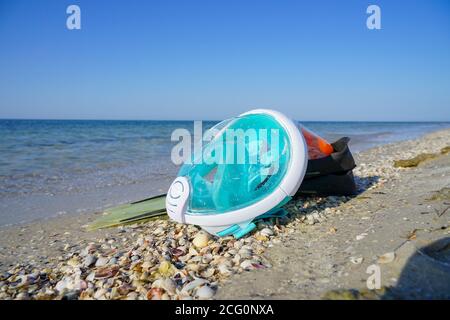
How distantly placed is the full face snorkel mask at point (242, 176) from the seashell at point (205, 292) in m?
0.93

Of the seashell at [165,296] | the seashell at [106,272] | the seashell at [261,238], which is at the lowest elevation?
the seashell at [106,272]

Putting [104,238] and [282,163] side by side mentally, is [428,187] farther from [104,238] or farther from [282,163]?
[104,238]

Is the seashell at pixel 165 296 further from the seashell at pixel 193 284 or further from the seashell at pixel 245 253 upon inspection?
the seashell at pixel 245 253

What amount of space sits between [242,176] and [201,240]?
2.41 ft

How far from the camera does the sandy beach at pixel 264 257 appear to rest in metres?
2.07

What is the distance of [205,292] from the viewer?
6.98 ft

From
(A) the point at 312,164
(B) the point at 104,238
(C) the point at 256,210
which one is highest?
(A) the point at 312,164

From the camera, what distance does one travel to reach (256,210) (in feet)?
10.0

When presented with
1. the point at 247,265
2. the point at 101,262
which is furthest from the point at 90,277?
the point at 247,265

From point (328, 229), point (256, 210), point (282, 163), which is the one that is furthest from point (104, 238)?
point (328, 229)

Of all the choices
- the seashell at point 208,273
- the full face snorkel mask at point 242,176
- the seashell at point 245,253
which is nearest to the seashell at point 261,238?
the full face snorkel mask at point 242,176

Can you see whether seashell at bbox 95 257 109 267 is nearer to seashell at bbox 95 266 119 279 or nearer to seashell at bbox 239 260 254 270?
seashell at bbox 95 266 119 279
